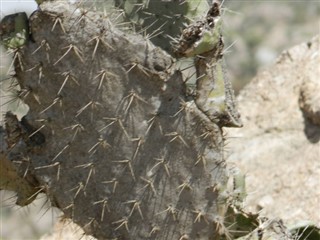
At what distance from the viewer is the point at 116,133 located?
331 cm

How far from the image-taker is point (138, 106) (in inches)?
128

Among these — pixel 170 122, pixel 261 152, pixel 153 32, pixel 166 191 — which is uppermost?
pixel 153 32

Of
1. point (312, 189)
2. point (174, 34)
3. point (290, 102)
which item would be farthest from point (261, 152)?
point (174, 34)

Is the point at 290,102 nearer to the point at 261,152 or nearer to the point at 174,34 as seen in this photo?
the point at 261,152

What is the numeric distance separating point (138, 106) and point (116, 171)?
29cm

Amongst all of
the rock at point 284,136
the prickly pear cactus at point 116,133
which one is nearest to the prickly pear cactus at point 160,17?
the prickly pear cactus at point 116,133

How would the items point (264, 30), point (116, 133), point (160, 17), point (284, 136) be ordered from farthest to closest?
point (264, 30), point (284, 136), point (160, 17), point (116, 133)

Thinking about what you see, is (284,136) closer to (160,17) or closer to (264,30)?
(160,17)

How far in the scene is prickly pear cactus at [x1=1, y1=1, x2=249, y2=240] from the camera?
3.22 metres

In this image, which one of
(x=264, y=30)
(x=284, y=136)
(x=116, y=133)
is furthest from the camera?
(x=264, y=30)

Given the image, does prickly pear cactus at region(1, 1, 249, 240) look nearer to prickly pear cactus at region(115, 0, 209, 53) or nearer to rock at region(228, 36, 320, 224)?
prickly pear cactus at region(115, 0, 209, 53)

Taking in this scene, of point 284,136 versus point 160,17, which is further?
point 284,136

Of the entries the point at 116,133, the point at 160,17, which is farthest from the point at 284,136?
the point at 116,133

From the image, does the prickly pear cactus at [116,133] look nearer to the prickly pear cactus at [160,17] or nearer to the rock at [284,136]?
the prickly pear cactus at [160,17]
